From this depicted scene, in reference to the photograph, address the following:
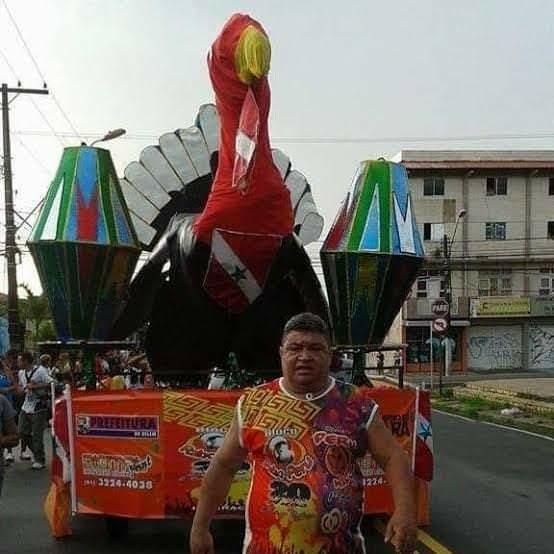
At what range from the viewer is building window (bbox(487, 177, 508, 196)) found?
150 ft

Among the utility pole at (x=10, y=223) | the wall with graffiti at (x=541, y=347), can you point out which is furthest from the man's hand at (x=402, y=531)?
the wall with graffiti at (x=541, y=347)

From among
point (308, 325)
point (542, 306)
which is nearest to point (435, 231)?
point (542, 306)

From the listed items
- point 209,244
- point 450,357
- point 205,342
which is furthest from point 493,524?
point 450,357

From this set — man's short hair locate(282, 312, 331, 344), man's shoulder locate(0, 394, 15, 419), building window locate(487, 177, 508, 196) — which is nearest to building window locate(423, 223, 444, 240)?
building window locate(487, 177, 508, 196)

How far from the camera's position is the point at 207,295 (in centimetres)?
709

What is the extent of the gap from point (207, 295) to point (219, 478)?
12.5 ft

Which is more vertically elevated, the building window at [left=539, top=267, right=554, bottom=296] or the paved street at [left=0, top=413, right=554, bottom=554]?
the building window at [left=539, top=267, right=554, bottom=296]

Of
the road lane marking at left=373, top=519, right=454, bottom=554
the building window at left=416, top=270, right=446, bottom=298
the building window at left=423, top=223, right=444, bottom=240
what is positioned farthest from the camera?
the building window at left=423, top=223, right=444, bottom=240

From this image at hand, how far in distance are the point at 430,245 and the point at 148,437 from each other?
4014cm

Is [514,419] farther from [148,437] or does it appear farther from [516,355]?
[516,355]

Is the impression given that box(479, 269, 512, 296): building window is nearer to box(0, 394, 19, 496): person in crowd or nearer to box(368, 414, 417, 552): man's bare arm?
box(0, 394, 19, 496): person in crowd

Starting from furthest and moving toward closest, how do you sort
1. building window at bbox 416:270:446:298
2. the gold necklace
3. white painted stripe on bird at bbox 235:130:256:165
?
building window at bbox 416:270:446:298
white painted stripe on bird at bbox 235:130:256:165
the gold necklace

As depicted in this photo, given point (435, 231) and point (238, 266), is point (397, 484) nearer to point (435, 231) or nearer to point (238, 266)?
point (238, 266)

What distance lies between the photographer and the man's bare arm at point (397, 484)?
303 centimetres
